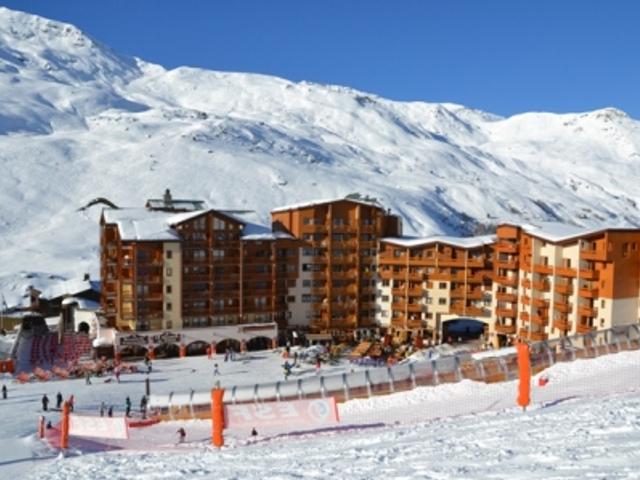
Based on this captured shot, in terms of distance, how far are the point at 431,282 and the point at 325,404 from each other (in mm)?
37375

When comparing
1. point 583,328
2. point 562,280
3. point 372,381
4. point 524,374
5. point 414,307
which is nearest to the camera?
point 524,374

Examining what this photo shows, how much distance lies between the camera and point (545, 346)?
32.6 metres

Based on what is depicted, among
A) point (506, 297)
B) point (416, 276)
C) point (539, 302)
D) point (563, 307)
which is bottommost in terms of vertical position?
point (563, 307)

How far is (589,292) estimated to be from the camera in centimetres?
4903

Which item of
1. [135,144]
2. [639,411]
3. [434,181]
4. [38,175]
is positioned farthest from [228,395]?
[434,181]

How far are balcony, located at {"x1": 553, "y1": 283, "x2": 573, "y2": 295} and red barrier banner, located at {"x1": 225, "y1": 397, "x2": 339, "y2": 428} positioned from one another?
3117 centimetres

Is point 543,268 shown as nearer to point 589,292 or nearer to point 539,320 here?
point 539,320

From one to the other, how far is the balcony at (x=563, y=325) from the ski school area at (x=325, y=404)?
16732 millimetres

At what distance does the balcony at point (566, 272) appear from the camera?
1975 inches

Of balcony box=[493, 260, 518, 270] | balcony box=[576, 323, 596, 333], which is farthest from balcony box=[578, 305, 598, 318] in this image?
balcony box=[493, 260, 518, 270]

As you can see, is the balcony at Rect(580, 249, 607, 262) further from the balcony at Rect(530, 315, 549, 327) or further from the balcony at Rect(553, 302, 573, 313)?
the balcony at Rect(530, 315, 549, 327)

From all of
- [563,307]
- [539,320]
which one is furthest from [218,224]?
[563,307]

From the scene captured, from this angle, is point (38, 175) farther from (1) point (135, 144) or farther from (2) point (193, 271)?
(2) point (193, 271)

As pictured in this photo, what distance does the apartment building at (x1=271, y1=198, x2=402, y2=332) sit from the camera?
205ft
